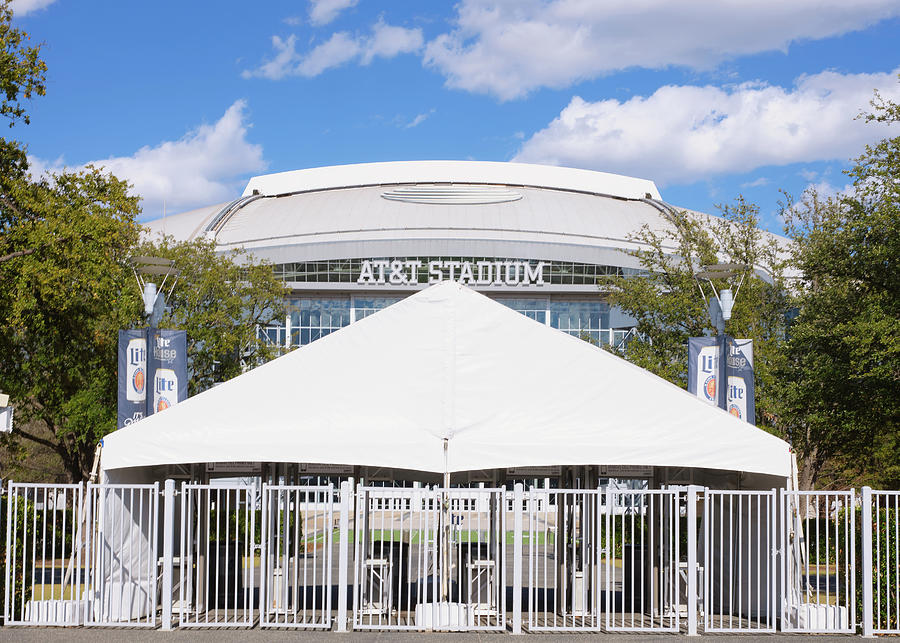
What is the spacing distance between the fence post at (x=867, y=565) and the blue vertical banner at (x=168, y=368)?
1318 centimetres

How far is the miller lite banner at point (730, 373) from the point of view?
20.6 meters

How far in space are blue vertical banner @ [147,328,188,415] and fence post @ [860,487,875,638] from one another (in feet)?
43.3

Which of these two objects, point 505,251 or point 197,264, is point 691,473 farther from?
point 505,251

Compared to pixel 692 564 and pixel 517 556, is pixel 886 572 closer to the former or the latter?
pixel 692 564

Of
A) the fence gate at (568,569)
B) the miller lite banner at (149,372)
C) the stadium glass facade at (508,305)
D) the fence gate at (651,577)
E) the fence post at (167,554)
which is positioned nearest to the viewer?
the fence post at (167,554)

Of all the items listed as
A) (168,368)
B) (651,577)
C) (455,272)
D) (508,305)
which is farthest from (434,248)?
(651,577)

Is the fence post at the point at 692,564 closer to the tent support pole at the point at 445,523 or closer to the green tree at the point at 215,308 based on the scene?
the tent support pole at the point at 445,523

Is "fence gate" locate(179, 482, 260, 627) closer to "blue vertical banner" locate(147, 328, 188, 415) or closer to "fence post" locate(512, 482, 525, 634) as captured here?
"fence post" locate(512, 482, 525, 634)

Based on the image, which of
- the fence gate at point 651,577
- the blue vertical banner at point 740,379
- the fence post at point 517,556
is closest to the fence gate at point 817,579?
the fence gate at point 651,577

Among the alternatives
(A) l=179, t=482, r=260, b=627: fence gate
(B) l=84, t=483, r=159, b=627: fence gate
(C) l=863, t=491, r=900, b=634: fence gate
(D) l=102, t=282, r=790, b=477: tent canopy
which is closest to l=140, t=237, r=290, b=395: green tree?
(A) l=179, t=482, r=260, b=627: fence gate

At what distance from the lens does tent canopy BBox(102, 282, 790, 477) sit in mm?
12172

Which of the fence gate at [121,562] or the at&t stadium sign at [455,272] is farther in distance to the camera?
the at&t stadium sign at [455,272]

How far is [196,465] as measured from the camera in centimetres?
1491

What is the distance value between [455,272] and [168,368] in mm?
34274
